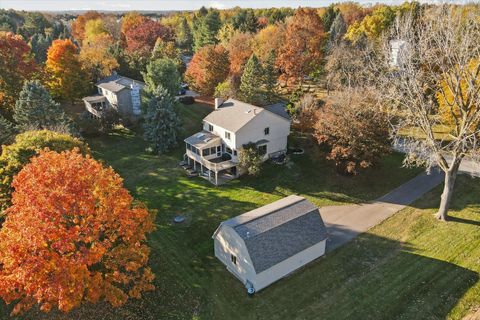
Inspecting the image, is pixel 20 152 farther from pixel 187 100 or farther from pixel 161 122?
pixel 187 100

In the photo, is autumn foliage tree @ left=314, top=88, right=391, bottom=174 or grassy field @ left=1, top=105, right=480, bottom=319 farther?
autumn foliage tree @ left=314, top=88, right=391, bottom=174

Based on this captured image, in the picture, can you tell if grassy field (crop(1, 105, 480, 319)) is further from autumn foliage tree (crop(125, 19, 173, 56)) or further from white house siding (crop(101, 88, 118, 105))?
autumn foliage tree (crop(125, 19, 173, 56))

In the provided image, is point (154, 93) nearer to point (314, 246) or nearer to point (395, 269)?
point (314, 246)

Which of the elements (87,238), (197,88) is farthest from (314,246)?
(197,88)

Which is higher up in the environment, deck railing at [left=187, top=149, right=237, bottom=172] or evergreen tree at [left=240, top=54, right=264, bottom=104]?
evergreen tree at [left=240, top=54, right=264, bottom=104]

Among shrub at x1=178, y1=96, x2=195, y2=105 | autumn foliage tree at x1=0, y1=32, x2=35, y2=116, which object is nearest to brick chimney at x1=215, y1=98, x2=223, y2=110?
shrub at x1=178, y1=96, x2=195, y2=105

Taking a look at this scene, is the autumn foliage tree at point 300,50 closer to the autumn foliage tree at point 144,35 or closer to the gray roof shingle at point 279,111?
the gray roof shingle at point 279,111
